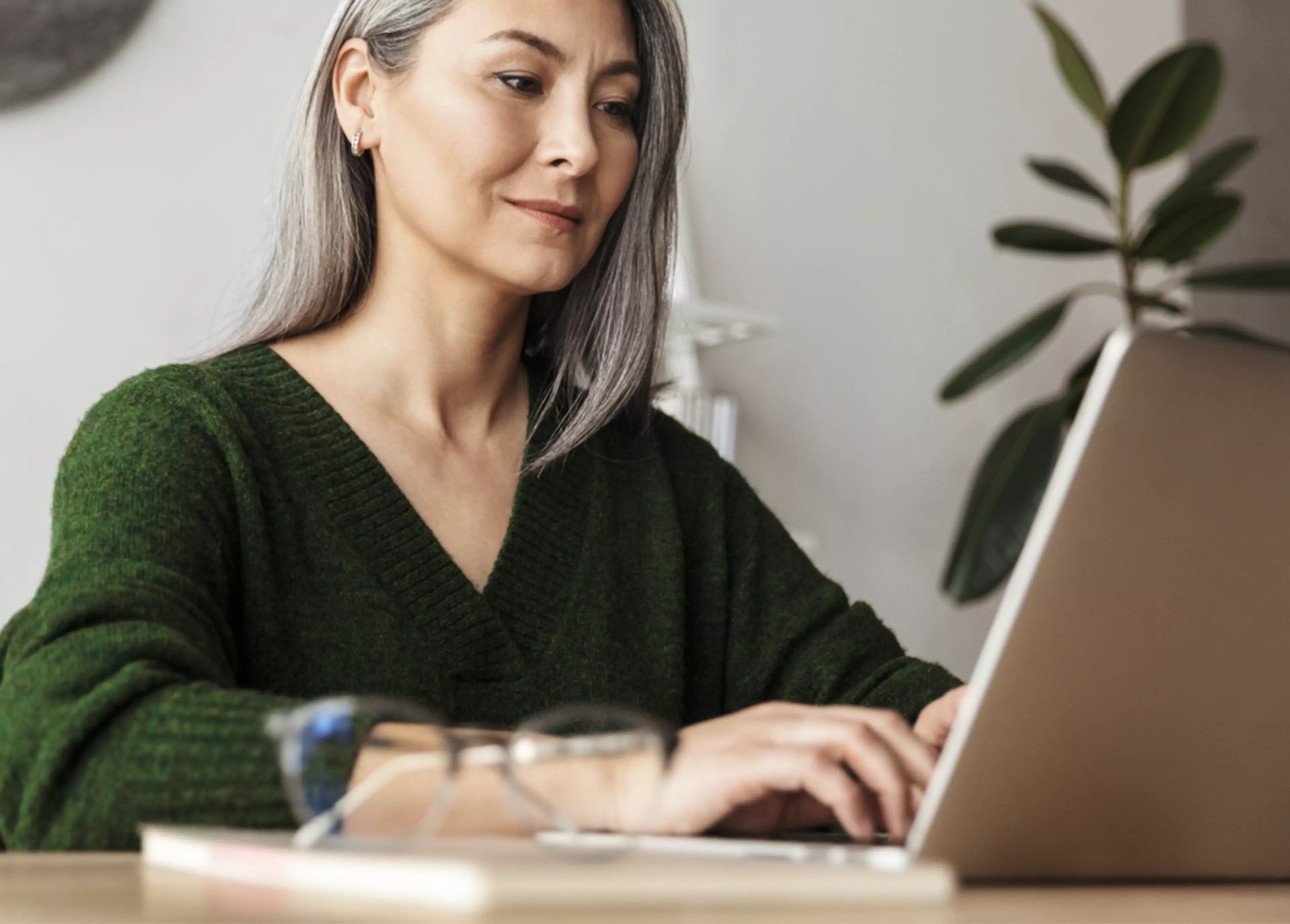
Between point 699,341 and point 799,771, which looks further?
point 699,341

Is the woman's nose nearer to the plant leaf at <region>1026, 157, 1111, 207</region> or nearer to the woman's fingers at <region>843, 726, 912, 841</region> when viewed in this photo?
the woman's fingers at <region>843, 726, 912, 841</region>

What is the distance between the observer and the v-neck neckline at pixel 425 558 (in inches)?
47.3

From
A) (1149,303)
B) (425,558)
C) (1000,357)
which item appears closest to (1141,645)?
(425,558)

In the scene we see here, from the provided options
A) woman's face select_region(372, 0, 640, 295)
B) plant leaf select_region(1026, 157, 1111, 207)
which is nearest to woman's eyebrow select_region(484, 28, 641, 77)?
woman's face select_region(372, 0, 640, 295)

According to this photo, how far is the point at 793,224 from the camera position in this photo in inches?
107

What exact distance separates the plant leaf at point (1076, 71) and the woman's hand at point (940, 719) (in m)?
1.81

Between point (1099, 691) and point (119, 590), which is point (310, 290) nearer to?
point (119, 590)

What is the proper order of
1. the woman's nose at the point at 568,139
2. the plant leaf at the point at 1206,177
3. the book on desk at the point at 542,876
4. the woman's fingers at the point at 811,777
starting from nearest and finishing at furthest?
1. the book on desk at the point at 542,876
2. the woman's fingers at the point at 811,777
3. the woman's nose at the point at 568,139
4. the plant leaf at the point at 1206,177

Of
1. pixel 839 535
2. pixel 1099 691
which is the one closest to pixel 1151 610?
pixel 1099 691

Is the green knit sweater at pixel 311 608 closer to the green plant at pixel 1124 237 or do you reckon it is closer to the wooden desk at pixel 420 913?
the wooden desk at pixel 420 913

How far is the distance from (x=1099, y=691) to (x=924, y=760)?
0.17m

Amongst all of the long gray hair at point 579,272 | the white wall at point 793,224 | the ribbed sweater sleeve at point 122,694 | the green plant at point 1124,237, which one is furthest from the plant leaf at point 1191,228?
the ribbed sweater sleeve at point 122,694

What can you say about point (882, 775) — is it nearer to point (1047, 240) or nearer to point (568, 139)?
point (568, 139)

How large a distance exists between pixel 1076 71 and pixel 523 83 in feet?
5.22
